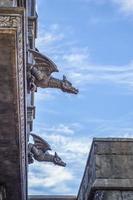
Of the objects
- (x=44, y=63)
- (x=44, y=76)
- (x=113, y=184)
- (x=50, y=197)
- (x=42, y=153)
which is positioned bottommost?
(x=50, y=197)

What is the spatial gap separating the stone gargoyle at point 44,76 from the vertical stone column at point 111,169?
110 inches

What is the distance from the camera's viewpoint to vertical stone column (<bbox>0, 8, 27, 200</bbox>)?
24.0ft

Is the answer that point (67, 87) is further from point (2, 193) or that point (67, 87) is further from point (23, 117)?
point (2, 193)

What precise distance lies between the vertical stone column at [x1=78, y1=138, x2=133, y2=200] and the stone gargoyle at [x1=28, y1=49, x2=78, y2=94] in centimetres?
280

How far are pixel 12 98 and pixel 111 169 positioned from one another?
8.09 ft

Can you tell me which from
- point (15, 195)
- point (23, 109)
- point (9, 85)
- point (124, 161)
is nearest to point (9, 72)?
point (9, 85)

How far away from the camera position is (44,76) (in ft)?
39.2

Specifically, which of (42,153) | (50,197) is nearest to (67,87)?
(42,153)

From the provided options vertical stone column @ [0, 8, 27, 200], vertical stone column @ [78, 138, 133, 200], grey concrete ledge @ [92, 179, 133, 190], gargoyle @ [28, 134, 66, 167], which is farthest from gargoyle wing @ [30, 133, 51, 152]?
→ grey concrete ledge @ [92, 179, 133, 190]

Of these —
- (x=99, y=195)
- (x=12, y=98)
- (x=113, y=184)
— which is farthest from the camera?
(x=12, y=98)

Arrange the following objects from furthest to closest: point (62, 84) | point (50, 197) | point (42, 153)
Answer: point (50, 197)
point (42, 153)
point (62, 84)

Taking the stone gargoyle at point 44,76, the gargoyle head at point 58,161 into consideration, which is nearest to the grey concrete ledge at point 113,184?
the stone gargoyle at point 44,76

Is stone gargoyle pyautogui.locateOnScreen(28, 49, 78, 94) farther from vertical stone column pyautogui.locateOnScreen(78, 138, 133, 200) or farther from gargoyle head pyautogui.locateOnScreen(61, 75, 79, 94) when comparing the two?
vertical stone column pyautogui.locateOnScreen(78, 138, 133, 200)

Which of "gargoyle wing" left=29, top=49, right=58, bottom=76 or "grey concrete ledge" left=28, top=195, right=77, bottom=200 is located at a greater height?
"gargoyle wing" left=29, top=49, right=58, bottom=76
